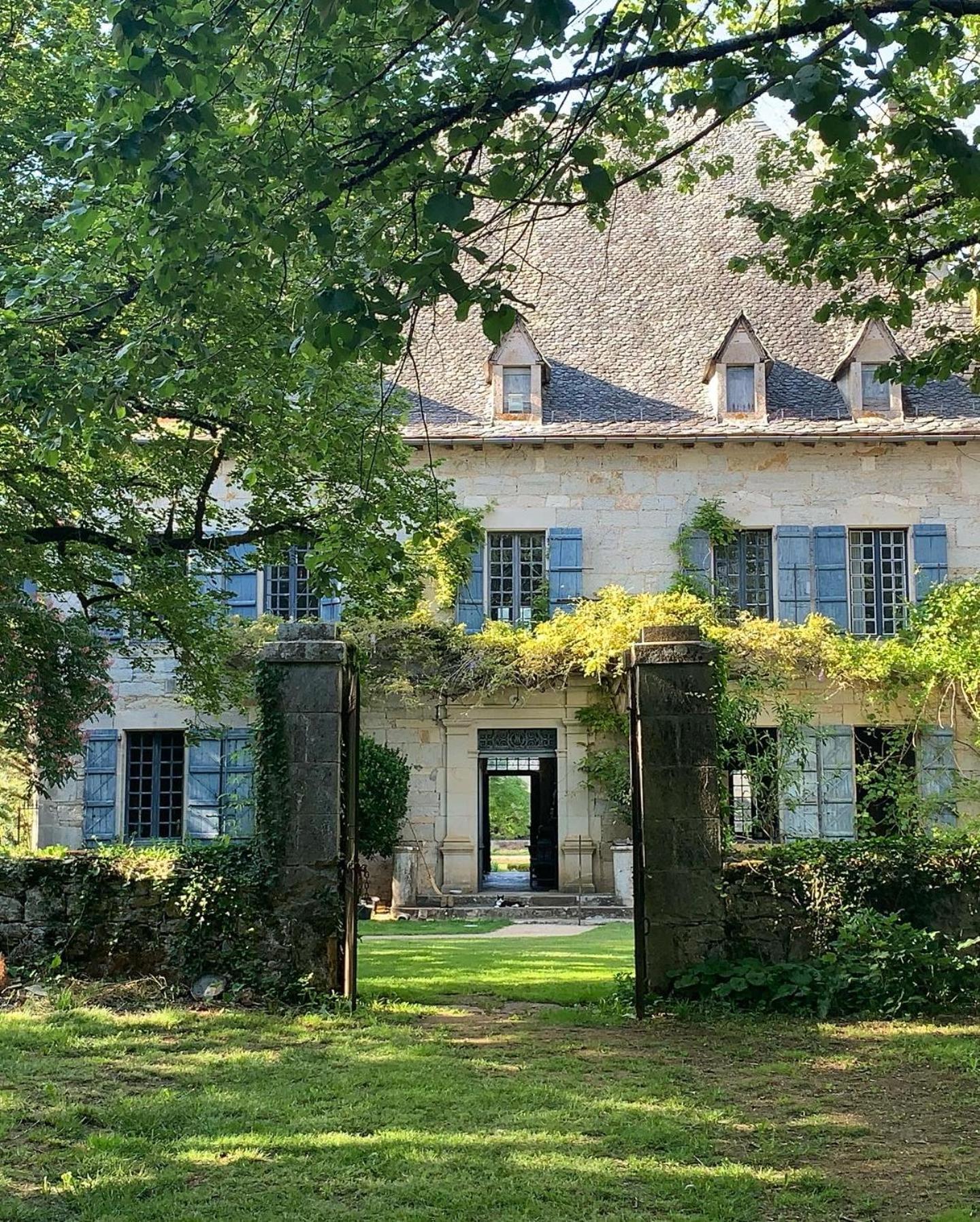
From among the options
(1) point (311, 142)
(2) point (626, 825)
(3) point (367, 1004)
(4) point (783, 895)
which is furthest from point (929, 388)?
(1) point (311, 142)

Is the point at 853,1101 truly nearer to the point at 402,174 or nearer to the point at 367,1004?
the point at 367,1004

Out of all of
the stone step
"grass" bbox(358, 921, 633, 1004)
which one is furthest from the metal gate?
the stone step

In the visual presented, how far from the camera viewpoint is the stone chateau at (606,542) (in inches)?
713

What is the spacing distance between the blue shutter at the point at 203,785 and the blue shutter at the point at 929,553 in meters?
10.4

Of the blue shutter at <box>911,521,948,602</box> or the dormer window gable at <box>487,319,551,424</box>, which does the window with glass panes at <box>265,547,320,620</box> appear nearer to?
the dormer window gable at <box>487,319,551,424</box>

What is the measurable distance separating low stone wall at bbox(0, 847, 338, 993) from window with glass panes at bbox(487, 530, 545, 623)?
430 inches

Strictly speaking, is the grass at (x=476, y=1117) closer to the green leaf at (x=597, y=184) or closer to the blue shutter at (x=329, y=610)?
the green leaf at (x=597, y=184)

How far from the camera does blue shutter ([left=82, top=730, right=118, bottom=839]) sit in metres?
18.3

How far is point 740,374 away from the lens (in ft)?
61.4

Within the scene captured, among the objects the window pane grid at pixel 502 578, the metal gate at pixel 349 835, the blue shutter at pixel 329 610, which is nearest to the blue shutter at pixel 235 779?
the blue shutter at pixel 329 610

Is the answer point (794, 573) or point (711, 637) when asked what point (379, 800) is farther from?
point (794, 573)

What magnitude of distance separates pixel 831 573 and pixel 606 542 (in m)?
3.25

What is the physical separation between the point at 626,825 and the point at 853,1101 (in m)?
12.4

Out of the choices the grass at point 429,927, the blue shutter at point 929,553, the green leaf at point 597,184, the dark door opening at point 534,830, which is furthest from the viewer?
the dark door opening at point 534,830
